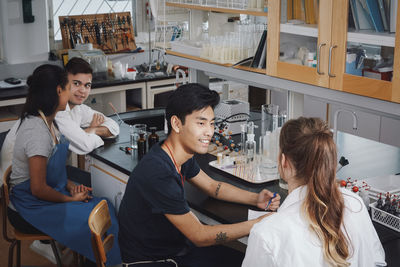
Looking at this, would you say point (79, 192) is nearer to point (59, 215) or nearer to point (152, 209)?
point (59, 215)

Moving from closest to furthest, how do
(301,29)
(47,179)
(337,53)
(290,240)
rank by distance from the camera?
(290,240), (337,53), (301,29), (47,179)

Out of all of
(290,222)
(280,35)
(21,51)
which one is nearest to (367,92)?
(280,35)

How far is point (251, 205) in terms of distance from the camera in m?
2.57

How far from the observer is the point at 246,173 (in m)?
2.90

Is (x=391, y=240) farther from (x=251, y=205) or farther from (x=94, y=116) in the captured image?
(x=94, y=116)

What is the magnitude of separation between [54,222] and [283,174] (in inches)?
65.3

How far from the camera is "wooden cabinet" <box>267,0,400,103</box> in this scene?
2320mm

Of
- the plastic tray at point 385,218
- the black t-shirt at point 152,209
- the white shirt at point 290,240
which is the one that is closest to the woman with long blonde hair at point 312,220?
the white shirt at point 290,240

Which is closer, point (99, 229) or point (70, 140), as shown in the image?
point (99, 229)

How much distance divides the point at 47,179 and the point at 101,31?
306 cm

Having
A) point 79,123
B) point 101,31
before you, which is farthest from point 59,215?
point 101,31

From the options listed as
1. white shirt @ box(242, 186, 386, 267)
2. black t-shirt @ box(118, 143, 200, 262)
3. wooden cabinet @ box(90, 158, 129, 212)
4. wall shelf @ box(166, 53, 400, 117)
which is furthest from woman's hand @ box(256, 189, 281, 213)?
wooden cabinet @ box(90, 158, 129, 212)

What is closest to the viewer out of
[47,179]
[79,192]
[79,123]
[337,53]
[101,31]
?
[337,53]

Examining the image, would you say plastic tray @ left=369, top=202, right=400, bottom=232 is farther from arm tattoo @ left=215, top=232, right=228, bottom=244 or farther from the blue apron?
the blue apron
